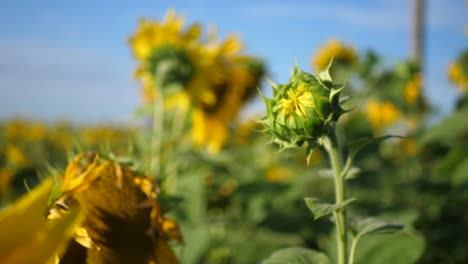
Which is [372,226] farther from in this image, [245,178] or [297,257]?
[245,178]

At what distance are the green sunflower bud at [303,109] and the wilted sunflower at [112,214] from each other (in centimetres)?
16

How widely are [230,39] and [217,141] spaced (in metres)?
0.42

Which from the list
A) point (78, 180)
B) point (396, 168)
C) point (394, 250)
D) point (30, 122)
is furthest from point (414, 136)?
point (30, 122)

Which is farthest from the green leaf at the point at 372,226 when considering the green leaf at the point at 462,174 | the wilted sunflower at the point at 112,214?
the green leaf at the point at 462,174

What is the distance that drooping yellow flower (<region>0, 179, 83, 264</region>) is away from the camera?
0.28m

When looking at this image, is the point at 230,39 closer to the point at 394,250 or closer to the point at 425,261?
the point at 425,261

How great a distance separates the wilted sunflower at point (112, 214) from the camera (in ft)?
1.71

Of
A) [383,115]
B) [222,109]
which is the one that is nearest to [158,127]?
[222,109]

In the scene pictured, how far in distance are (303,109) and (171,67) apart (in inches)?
47.5

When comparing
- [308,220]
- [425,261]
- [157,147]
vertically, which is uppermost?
[157,147]

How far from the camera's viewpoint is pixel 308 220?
57.0 inches

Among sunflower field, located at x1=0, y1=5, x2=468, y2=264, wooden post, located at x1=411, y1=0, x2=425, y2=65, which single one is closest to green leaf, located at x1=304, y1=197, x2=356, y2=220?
sunflower field, located at x1=0, y1=5, x2=468, y2=264

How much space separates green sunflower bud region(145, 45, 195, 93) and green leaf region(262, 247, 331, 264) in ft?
3.97

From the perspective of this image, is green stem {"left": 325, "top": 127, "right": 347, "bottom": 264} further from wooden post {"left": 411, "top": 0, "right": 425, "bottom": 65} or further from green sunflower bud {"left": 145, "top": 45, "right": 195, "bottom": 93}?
wooden post {"left": 411, "top": 0, "right": 425, "bottom": 65}
